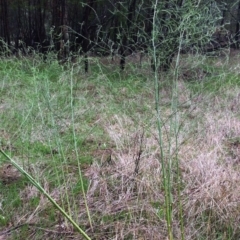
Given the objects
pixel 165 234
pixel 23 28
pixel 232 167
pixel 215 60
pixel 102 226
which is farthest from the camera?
pixel 23 28

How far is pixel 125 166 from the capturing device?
2.35m

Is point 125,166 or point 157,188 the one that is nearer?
point 157,188

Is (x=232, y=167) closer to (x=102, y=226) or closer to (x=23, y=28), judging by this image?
(x=102, y=226)

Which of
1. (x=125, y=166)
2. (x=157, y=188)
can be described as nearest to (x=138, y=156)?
(x=125, y=166)

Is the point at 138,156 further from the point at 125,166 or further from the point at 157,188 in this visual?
the point at 157,188

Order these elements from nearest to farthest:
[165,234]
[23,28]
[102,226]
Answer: [165,234], [102,226], [23,28]

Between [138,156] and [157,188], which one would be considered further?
[138,156]

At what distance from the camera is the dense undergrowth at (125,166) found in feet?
5.98

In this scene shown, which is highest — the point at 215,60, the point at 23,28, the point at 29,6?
the point at 215,60

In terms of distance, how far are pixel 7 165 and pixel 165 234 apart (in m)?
1.31

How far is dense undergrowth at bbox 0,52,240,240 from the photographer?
5.98ft

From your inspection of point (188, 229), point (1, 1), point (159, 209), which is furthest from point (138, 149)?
point (1, 1)

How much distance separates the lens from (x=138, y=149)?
8.23 ft

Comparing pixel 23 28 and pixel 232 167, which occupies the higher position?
pixel 232 167
